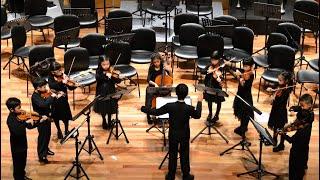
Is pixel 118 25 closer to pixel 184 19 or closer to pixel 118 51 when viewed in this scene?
pixel 118 51

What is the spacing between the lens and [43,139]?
8.73 meters

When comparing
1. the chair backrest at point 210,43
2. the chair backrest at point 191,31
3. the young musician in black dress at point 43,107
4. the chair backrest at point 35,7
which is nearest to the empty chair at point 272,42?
the chair backrest at point 210,43

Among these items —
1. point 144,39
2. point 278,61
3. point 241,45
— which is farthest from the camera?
point 241,45

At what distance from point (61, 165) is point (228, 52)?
4.09 m

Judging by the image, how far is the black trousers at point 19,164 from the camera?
26.5 ft

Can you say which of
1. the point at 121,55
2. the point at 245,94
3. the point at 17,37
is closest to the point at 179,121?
the point at 245,94

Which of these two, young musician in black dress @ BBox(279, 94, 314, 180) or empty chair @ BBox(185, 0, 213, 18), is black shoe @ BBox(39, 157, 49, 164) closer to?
young musician in black dress @ BBox(279, 94, 314, 180)

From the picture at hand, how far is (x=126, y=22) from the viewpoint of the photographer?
37.5 ft

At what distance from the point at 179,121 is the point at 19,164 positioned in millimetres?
2279

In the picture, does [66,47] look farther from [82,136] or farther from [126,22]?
[82,136]

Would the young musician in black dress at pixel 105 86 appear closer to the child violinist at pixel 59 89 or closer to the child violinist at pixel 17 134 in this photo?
the child violinist at pixel 59 89

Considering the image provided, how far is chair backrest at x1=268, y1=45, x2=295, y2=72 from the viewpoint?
10430 millimetres

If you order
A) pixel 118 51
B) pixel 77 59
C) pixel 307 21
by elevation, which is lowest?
pixel 77 59

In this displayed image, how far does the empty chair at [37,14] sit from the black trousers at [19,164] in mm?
4746
